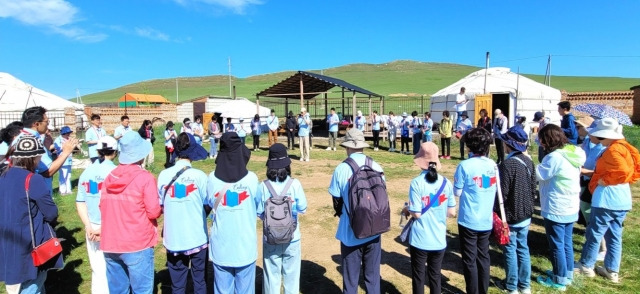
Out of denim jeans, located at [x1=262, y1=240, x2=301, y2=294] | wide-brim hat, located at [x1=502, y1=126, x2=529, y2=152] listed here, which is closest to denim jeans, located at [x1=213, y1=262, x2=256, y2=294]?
denim jeans, located at [x1=262, y1=240, x2=301, y2=294]

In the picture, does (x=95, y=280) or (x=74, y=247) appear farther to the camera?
(x=74, y=247)

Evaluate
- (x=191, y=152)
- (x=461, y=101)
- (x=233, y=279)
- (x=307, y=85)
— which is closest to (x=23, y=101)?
(x=307, y=85)

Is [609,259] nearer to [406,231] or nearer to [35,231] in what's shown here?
[406,231]

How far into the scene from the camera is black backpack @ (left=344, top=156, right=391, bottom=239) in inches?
114

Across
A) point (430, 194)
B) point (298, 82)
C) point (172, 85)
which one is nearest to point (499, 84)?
point (298, 82)

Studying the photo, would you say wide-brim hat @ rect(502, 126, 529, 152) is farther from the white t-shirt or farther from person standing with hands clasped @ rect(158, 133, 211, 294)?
the white t-shirt

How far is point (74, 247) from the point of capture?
5152mm

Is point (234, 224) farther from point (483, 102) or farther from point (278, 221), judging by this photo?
point (483, 102)

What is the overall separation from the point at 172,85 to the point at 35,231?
82.8 meters

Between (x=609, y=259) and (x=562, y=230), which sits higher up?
(x=562, y=230)

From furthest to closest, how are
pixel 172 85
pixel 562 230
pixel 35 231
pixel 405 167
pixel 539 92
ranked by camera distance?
pixel 172 85 → pixel 539 92 → pixel 405 167 → pixel 562 230 → pixel 35 231

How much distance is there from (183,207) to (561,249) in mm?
3506

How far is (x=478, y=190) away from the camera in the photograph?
3.32 meters

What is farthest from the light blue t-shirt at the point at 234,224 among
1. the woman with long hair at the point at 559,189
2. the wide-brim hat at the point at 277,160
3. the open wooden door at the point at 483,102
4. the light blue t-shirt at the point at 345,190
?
the open wooden door at the point at 483,102
